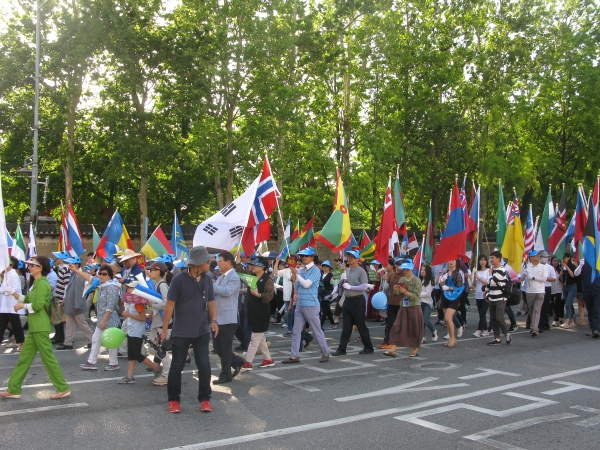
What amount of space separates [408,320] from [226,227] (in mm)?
3237

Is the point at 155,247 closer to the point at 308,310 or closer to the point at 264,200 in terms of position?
the point at 264,200

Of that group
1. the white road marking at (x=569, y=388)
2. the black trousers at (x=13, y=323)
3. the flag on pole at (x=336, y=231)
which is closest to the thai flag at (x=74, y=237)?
the black trousers at (x=13, y=323)

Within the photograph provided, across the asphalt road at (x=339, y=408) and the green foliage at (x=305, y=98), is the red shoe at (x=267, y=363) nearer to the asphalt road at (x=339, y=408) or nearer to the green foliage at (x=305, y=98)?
the asphalt road at (x=339, y=408)

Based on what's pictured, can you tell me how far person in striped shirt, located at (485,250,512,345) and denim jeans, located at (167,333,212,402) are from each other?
647 centimetres

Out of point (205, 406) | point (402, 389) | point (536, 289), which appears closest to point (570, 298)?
point (536, 289)

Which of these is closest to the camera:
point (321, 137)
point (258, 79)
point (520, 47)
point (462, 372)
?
point (462, 372)

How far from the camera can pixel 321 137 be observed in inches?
1115

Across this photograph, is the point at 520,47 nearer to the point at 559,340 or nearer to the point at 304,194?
the point at 304,194

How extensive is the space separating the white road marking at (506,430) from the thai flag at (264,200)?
5.82 metres

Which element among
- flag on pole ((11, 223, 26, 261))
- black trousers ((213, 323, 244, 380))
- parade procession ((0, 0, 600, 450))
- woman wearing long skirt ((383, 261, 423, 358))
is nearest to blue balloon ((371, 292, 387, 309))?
parade procession ((0, 0, 600, 450))

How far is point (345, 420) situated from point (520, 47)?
102ft

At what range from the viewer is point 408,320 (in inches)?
409

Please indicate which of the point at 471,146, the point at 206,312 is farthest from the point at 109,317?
the point at 471,146

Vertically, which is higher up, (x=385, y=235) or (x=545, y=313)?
(x=385, y=235)
